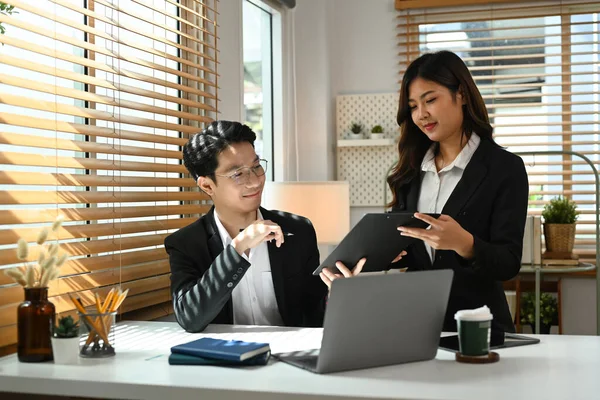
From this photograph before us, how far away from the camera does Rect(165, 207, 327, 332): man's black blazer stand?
1.87 metres

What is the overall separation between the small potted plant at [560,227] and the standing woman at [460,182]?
167 centimetres

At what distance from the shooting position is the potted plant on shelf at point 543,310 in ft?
12.9

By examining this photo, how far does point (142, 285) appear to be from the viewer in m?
2.39

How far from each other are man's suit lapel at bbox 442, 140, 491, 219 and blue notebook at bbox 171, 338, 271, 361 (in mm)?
798

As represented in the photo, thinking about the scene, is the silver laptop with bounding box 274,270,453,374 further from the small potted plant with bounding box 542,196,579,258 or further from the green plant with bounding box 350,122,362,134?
the green plant with bounding box 350,122,362,134

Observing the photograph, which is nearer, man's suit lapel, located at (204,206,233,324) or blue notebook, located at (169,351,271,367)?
blue notebook, located at (169,351,271,367)

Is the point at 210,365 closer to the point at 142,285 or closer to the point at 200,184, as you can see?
the point at 200,184

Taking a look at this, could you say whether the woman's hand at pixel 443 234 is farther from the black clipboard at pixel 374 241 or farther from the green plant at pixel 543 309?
Result: the green plant at pixel 543 309

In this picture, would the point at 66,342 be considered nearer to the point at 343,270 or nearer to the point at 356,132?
the point at 343,270

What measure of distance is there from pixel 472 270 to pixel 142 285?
1099mm

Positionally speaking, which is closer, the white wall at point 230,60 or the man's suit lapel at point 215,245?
the man's suit lapel at point 215,245

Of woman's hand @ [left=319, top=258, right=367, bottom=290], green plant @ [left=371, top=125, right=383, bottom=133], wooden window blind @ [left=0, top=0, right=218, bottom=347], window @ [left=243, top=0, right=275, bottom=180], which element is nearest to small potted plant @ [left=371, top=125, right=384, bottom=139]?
green plant @ [left=371, top=125, right=383, bottom=133]

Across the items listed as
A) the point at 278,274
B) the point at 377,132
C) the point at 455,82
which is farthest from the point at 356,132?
the point at 278,274

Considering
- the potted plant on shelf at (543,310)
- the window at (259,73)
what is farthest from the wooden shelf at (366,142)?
the potted plant on shelf at (543,310)
